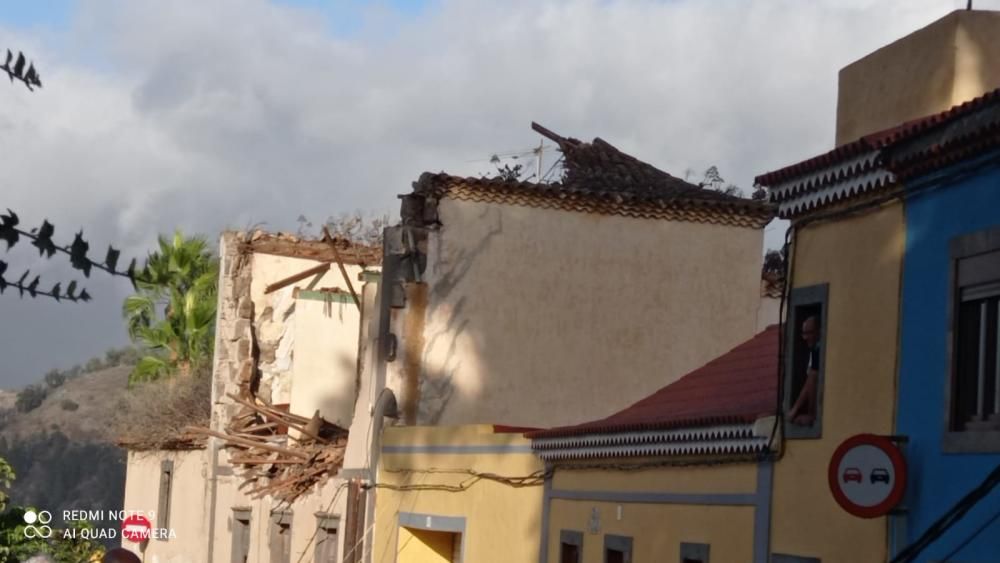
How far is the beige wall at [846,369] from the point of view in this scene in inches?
548

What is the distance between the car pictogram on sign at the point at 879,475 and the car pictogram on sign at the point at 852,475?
0.10 m

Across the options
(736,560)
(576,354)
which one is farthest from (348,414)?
(736,560)

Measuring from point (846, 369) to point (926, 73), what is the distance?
2707 millimetres

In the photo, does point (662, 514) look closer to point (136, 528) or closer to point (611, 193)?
point (611, 193)

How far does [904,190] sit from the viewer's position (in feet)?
45.3

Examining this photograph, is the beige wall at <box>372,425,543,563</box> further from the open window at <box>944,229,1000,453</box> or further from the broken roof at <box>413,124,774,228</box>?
the open window at <box>944,229,1000,453</box>

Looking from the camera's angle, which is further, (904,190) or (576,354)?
(576,354)

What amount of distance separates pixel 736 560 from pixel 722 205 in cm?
1176

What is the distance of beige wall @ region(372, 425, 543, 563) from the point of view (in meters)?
21.8

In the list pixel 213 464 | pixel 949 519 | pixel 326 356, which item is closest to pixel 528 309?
pixel 326 356

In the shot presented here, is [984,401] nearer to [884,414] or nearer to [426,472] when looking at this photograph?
[884,414]

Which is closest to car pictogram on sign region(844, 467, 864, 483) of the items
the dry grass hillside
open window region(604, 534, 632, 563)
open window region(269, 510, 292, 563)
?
open window region(604, 534, 632, 563)

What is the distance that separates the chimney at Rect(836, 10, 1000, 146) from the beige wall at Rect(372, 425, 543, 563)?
7389mm

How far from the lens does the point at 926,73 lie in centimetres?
1501
